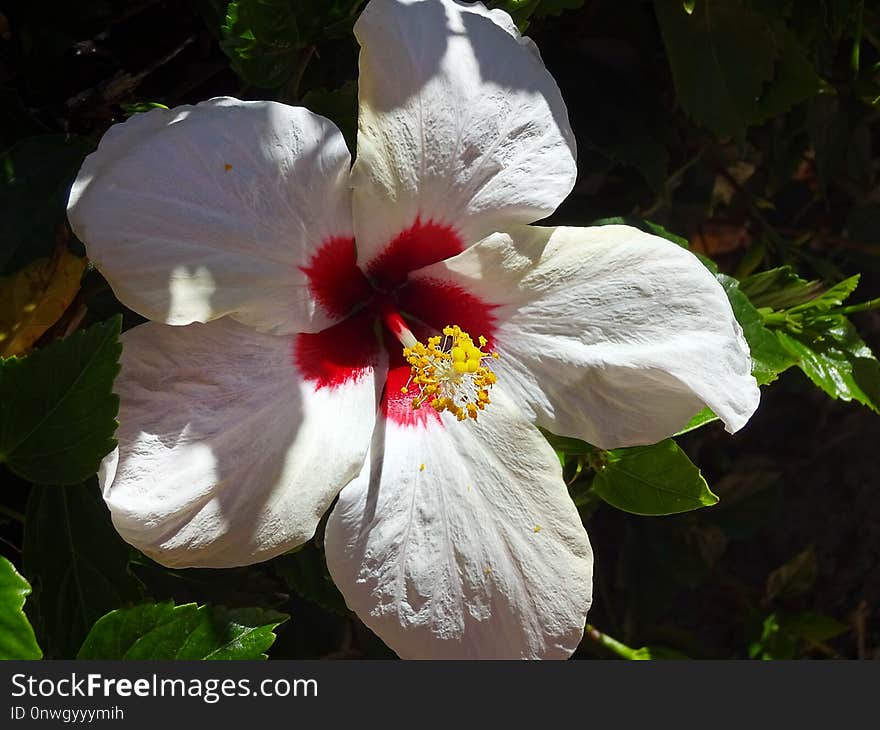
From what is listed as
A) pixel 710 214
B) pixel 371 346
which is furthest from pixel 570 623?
pixel 710 214

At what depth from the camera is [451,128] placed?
1.01 meters

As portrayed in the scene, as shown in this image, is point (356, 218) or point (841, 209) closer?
point (356, 218)

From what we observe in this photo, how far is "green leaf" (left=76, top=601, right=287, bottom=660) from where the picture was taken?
40.6 inches

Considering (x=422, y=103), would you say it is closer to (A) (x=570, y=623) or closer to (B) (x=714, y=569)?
(A) (x=570, y=623)

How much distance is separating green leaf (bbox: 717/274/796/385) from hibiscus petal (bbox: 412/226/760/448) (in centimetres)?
29

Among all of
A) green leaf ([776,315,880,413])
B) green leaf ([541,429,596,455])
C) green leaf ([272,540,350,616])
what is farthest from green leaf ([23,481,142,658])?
green leaf ([776,315,880,413])

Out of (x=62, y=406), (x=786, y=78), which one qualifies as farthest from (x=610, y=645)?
(x=62, y=406)

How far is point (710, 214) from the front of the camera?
1969mm

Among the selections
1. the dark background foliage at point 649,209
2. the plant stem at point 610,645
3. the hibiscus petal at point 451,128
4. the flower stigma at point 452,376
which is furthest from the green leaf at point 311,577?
the plant stem at point 610,645

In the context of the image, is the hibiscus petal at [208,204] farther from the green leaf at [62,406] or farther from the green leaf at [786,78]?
the green leaf at [786,78]

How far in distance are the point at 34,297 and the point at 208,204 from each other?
1.07ft

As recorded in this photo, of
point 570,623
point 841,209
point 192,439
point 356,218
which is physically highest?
point 356,218

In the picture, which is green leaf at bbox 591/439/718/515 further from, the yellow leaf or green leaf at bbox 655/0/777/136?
the yellow leaf

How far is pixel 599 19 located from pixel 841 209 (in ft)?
2.81
